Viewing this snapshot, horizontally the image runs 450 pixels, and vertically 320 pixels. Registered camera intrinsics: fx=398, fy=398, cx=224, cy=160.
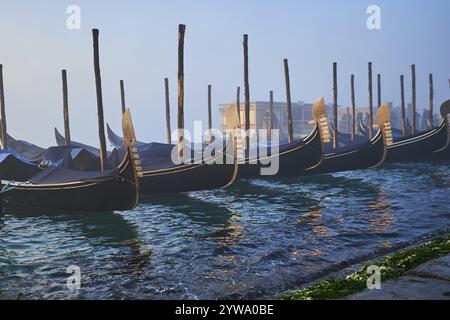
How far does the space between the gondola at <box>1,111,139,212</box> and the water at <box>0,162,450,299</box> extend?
0.29m

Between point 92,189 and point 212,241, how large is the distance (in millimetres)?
3315

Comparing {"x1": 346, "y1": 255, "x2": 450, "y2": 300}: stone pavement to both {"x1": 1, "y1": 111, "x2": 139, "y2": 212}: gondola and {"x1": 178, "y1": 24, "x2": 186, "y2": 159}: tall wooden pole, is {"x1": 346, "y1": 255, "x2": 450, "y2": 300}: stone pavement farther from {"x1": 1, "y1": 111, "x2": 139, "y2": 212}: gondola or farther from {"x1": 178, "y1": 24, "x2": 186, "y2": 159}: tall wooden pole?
{"x1": 178, "y1": 24, "x2": 186, "y2": 159}: tall wooden pole

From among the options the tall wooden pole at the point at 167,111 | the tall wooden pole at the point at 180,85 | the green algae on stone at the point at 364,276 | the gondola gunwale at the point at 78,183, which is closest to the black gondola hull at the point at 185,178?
the tall wooden pole at the point at 180,85

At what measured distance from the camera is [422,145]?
56.0 ft

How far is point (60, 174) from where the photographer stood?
366 inches

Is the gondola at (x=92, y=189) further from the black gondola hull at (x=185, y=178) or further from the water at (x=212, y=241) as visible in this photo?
the black gondola hull at (x=185, y=178)

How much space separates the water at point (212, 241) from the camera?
4.52 metres

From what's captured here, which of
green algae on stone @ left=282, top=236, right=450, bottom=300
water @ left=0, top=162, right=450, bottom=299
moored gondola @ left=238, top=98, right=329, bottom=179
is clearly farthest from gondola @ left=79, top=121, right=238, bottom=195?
green algae on stone @ left=282, top=236, right=450, bottom=300

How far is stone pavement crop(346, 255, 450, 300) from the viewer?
2.75m

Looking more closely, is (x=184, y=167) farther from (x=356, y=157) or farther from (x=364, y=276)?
(x=364, y=276)

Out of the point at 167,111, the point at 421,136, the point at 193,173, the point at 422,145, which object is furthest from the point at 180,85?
the point at 422,145

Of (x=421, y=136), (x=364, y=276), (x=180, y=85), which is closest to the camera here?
(x=364, y=276)
